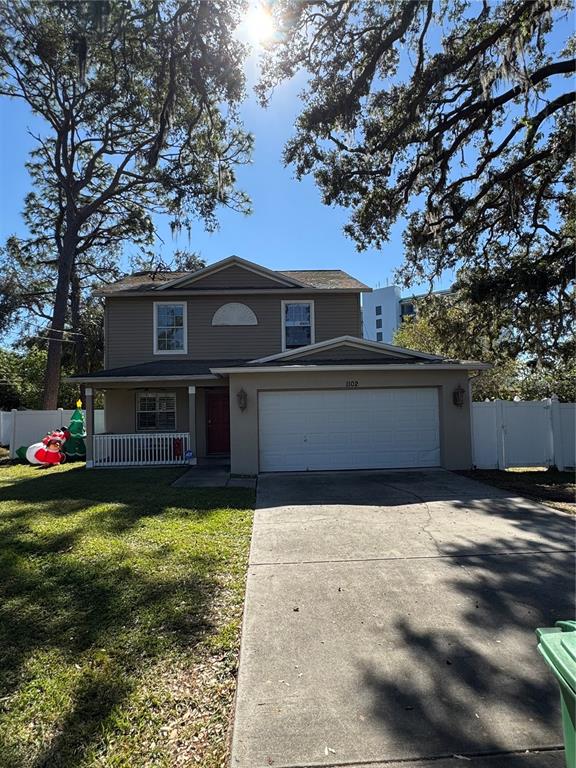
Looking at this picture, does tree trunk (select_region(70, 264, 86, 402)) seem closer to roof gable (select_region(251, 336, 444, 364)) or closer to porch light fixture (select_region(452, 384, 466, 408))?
roof gable (select_region(251, 336, 444, 364))

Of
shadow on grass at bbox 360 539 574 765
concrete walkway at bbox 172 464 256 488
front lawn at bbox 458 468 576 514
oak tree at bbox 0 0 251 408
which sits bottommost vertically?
shadow on grass at bbox 360 539 574 765

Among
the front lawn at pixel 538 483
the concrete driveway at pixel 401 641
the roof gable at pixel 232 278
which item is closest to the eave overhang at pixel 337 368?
the front lawn at pixel 538 483

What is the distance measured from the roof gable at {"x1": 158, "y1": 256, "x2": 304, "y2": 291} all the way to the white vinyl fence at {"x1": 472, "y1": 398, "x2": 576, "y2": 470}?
7.41m

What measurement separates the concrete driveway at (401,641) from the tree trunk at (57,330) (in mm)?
17158

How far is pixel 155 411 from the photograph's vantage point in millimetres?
15641

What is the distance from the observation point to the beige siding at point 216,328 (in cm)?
1548

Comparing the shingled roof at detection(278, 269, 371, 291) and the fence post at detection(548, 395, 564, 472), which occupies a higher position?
the shingled roof at detection(278, 269, 371, 291)

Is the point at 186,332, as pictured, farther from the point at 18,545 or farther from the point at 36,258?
the point at 36,258

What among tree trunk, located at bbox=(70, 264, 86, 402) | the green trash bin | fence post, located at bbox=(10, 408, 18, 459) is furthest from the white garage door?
tree trunk, located at bbox=(70, 264, 86, 402)

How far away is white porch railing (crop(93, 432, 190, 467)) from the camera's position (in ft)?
44.5

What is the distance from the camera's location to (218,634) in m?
3.62

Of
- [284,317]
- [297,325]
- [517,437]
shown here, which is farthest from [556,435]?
[284,317]

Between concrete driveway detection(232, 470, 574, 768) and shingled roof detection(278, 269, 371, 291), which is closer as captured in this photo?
concrete driveway detection(232, 470, 574, 768)

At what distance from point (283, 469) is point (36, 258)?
22111mm
